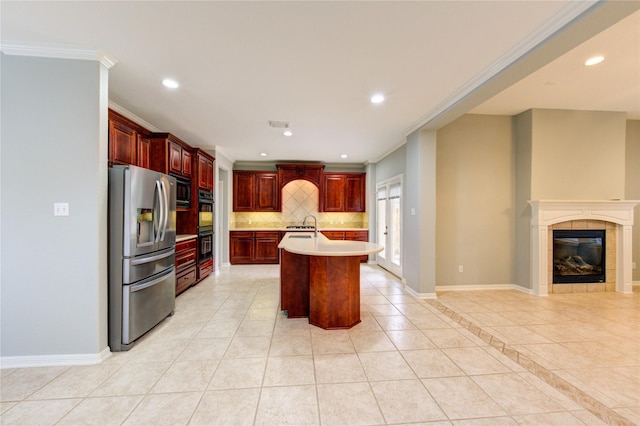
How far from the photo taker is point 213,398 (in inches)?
69.6

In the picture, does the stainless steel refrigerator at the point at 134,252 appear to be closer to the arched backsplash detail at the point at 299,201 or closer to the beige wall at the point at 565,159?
the arched backsplash detail at the point at 299,201

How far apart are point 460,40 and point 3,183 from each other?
386 centimetres

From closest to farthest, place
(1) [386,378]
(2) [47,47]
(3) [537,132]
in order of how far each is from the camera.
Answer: (1) [386,378], (2) [47,47], (3) [537,132]

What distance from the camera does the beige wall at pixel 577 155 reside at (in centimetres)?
405

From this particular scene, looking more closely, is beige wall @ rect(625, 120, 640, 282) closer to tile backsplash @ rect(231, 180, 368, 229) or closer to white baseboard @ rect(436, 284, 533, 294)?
white baseboard @ rect(436, 284, 533, 294)

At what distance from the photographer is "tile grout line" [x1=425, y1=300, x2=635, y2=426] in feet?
5.27

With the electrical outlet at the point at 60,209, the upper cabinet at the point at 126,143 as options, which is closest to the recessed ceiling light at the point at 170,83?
the upper cabinet at the point at 126,143

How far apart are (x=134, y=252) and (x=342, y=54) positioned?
263 cm

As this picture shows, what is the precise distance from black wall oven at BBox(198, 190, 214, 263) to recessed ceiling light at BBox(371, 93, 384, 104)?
339 cm

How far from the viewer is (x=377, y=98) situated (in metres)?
3.02

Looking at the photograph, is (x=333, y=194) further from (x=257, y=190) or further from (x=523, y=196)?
(x=523, y=196)

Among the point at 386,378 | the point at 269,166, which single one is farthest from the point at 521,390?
the point at 269,166

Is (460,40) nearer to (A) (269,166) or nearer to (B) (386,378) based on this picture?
(B) (386,378)

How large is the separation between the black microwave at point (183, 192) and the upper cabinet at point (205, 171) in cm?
24
